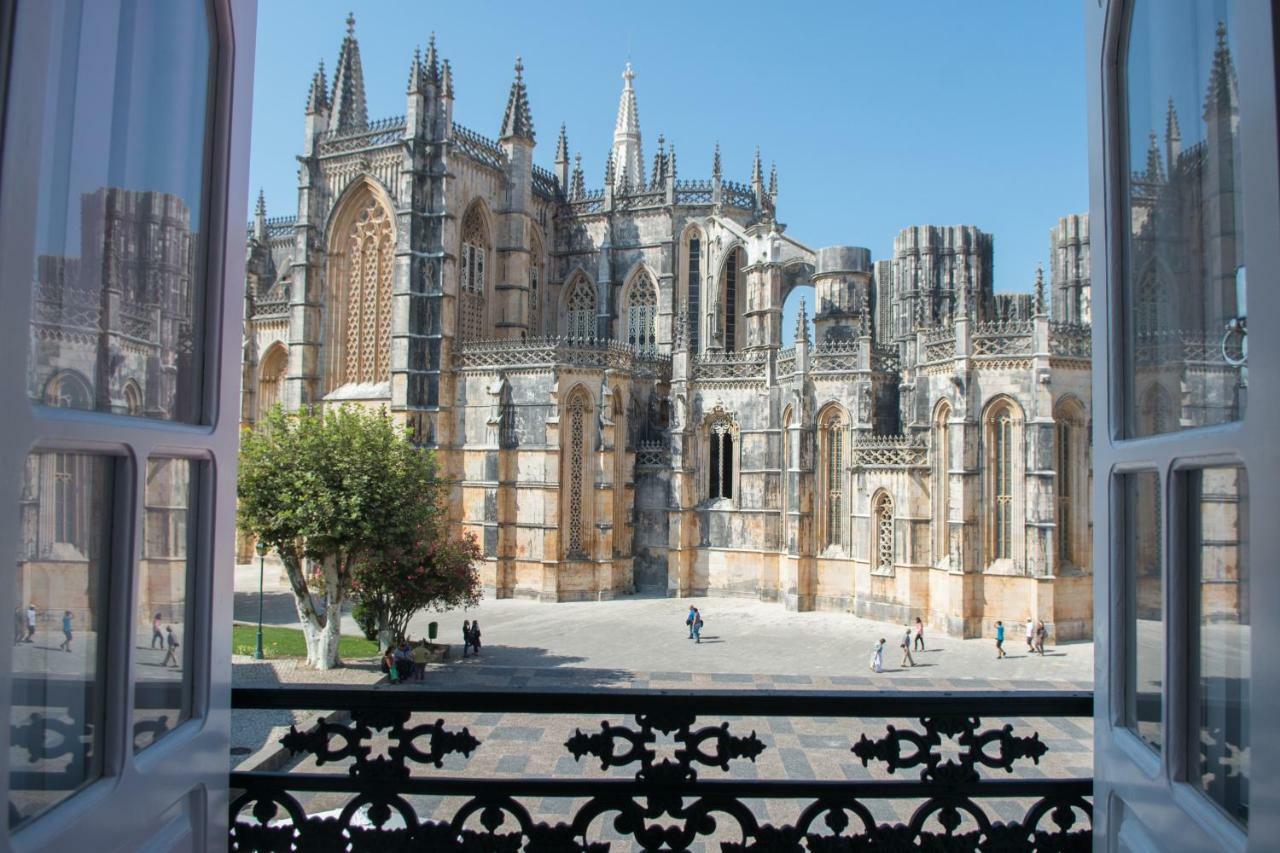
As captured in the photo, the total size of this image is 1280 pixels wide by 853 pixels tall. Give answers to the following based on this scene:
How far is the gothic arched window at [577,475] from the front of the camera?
29766 millimetres

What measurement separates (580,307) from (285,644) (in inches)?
799

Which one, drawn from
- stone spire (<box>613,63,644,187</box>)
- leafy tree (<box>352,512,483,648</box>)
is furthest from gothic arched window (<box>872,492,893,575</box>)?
stone spire (<box>613,63,644,187</box>)

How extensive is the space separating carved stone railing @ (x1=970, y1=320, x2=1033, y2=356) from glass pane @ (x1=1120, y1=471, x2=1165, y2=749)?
2321cm

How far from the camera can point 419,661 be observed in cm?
1897

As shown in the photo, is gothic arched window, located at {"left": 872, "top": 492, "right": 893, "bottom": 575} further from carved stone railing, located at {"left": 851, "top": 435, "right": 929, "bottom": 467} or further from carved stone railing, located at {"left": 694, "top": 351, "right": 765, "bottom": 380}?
carved stone railing, located at {"left": 694, "top": 351, "right": 765, "bottom": 380}

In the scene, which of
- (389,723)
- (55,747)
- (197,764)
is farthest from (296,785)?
(55,747)

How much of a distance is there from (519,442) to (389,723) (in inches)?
1067

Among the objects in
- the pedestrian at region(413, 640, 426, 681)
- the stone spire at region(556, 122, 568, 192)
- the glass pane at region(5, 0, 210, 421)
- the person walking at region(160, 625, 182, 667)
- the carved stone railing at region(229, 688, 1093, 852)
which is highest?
the stone spire at region(556, 122, 568, 192)

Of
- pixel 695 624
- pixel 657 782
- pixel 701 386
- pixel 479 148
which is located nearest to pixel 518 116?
pixel 479 148

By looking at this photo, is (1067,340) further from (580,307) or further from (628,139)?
(628,139)

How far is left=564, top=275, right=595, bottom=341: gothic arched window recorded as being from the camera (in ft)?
124

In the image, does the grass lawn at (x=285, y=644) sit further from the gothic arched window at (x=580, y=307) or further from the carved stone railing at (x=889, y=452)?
the gothic arched window at (x=580, y=307)

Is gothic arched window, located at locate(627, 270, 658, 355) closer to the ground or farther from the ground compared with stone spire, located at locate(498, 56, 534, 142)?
closer to the ground

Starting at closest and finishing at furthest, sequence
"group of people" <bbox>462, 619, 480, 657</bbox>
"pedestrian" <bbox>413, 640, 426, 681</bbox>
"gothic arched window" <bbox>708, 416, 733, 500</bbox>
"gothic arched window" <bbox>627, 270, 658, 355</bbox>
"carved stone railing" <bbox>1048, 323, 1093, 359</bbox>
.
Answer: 1. "pedestrian" <bbox>413, 640, 426, 681</bbox>
2. "group of people" <bbox>462, 619, 480, 657</bbox>
3. "carved stone railing" <bbox>1048, 323, 1093, 359</bbox>
4. "gothic arched window" <bbox>708, 416, 733, 500</bbox>
5. "gothic arched window" <bbox>627, 270, 658, 355</bbox>
